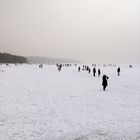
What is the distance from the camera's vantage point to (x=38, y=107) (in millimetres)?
12312

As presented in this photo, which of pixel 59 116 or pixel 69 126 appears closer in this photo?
pixel 69 126

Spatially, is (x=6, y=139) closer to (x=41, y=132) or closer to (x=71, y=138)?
(x=41, y=132)

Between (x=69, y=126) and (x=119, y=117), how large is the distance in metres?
2.47

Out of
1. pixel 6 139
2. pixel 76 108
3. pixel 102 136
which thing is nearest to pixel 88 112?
pixel 76 108

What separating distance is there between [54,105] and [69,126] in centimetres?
398

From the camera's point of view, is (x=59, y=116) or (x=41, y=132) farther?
(x=59, y=116)

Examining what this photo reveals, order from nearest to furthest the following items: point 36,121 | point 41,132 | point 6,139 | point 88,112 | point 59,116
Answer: point 6,139 → point 41,132 → point 36,121 → point 59,116 → point 88,112

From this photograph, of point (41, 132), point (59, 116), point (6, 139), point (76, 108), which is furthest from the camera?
point (76, 108)

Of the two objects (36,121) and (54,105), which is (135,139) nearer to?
(36,121)

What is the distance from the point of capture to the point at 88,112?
11.3 m

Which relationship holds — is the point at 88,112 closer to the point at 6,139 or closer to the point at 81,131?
the point at 81,131

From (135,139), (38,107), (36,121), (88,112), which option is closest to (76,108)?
(88,112)

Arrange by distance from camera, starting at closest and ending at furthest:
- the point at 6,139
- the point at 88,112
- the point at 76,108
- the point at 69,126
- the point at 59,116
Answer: the point at 6,139 < the point at 69,126 < the point at 59,116 < the point at 88,112 < the point at 76,108

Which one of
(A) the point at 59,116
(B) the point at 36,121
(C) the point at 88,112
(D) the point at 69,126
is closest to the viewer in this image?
(D) the point at 69,126
